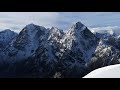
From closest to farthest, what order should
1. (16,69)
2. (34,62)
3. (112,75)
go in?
(112,75) < (16,69) < (34,62)

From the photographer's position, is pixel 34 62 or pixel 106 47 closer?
pixel 34 62

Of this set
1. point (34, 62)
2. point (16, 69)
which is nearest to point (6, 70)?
point (16, 69)
